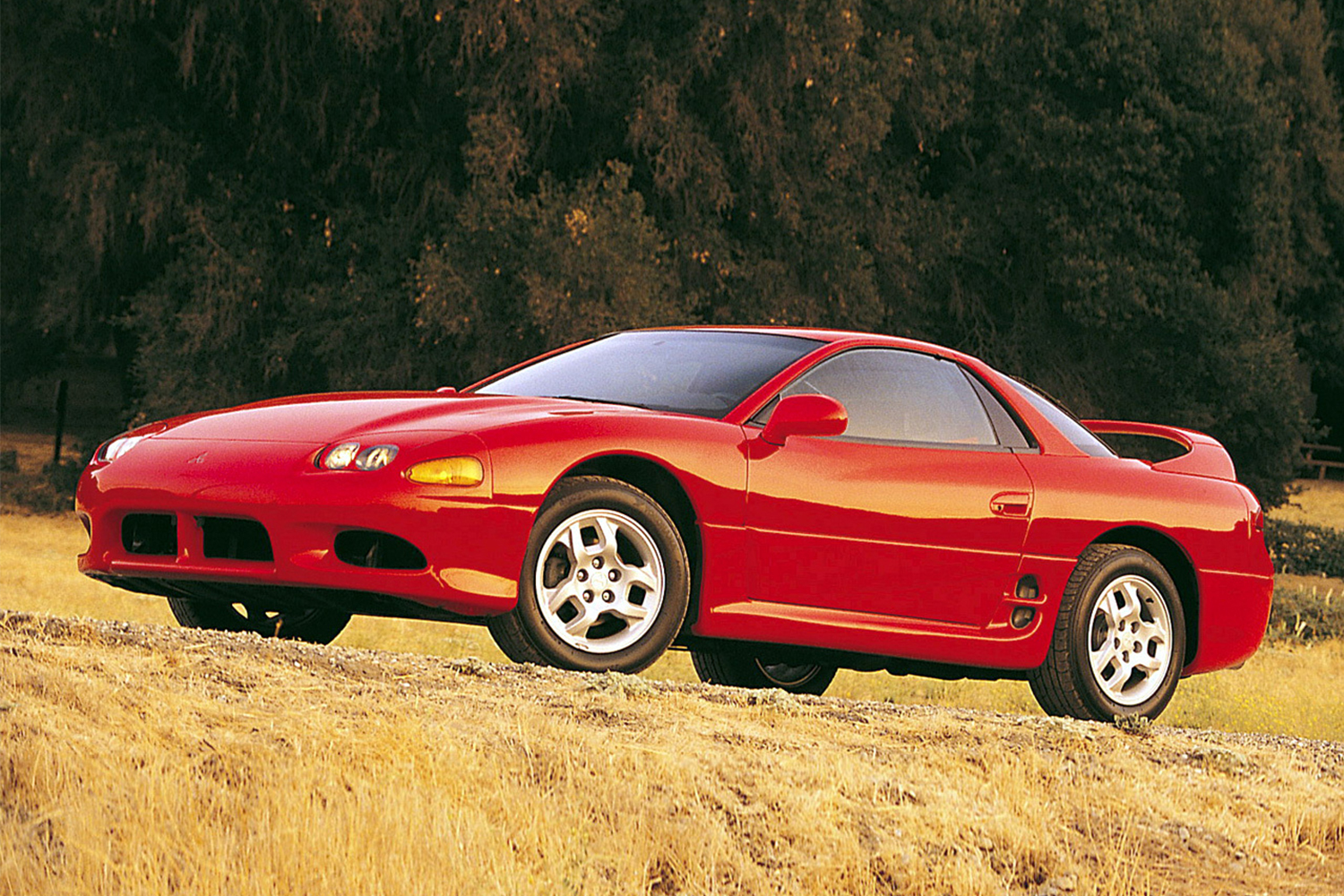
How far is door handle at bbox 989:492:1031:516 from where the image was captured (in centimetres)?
755

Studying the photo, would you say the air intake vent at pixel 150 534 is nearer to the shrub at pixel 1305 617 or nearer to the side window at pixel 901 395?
the side window at pixel 901 395

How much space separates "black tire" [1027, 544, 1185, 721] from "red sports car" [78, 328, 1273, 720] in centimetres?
1

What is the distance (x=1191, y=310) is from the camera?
89.9 feet

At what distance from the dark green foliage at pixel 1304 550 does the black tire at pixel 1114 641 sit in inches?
931

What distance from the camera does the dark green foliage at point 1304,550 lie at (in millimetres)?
31031

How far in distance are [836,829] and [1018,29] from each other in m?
26.3

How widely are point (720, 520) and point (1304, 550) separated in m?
27.3

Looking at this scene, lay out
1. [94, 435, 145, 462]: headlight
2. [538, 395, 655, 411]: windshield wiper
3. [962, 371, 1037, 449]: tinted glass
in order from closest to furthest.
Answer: [94, 435, 145, 462]: headlight, [538, 395, 655, 411]: windshield wiper, [962, 371, 1037, 449]: tinted glass

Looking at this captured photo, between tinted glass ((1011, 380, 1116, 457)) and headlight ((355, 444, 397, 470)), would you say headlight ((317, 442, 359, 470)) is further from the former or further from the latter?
tinted glass ((1011, 380, 1116, 457))

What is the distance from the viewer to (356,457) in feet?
20.9

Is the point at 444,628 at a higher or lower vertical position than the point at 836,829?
lower

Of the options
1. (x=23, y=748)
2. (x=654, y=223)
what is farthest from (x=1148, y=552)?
(x=654, y=223)

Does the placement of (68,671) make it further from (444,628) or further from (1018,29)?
(1018,29)

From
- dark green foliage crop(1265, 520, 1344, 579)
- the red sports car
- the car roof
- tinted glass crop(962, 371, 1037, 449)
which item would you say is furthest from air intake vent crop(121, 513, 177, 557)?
dark green foliage crop(1265, 520, 1344, 579)
